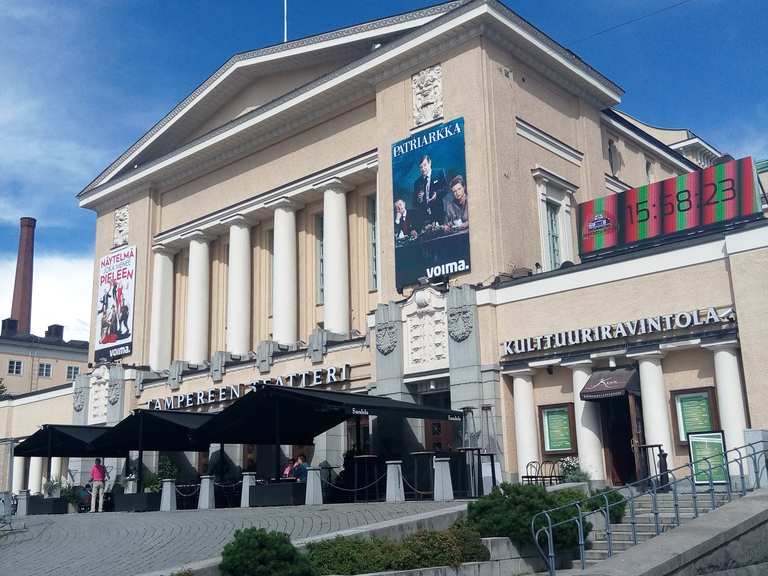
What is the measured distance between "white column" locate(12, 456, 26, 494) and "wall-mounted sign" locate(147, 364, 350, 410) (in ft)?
43.8

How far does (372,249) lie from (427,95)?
22.3 feet

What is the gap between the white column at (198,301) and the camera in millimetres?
39938

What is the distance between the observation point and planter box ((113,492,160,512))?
26609 mm

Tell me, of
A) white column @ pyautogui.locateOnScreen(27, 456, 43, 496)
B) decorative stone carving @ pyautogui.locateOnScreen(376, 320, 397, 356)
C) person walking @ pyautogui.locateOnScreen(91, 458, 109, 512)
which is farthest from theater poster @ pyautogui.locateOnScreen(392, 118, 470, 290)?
white column @ pyautogui.locateOnScreen(27, 456, 43, 496)

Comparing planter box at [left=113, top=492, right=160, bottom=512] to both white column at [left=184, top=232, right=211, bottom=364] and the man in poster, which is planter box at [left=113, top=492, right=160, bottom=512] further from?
white column at [left=184, top=232, right=211, bottom=364]

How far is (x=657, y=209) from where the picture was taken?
96.8ft

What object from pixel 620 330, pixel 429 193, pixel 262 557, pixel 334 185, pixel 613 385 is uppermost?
pixel 334 185

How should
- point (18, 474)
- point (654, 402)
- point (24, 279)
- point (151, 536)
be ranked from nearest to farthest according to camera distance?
point (151, 536) < point (654, 402) < point (18, 474) < point (24, 279)

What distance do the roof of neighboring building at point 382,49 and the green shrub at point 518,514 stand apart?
1805cm

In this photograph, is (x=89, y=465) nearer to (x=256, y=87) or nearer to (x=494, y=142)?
(x=256, y=87)

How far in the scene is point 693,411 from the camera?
75.0 ft

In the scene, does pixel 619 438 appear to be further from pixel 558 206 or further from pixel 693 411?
pixel 558 206

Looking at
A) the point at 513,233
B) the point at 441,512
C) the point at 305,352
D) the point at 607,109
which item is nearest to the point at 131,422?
the point at 305,352

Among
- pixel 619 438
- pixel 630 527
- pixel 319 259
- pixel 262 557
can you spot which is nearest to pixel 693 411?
pixel 619 438
